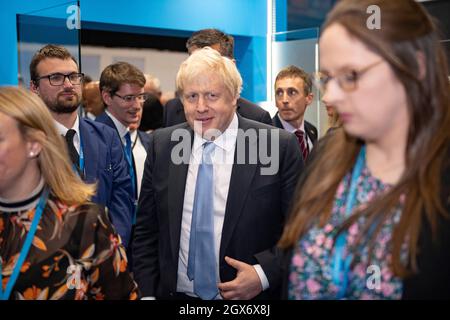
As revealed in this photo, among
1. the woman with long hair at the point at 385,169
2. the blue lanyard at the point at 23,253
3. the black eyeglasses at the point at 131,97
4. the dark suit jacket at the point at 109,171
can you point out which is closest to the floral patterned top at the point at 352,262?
the woman with long hair at the point at 385,169

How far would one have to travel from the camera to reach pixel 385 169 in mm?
1377

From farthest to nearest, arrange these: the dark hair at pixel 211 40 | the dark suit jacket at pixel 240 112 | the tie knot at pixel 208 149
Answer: the dark hair at pixel 211 40, the dark suit jacket at pixel 240 112, the tie knot at pixel 208 149

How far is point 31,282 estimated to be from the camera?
1.61 m

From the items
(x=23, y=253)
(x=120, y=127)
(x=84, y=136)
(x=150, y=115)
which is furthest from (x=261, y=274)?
(x=150, y=115)

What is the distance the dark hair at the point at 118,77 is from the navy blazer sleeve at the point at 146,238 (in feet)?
6.22

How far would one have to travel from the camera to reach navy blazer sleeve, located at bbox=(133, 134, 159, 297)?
2404 millimetres

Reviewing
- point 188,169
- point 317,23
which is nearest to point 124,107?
point 188,169

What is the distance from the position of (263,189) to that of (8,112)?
3.37 ft

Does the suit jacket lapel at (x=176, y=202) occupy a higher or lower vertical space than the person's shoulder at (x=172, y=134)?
lower

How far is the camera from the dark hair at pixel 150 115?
5250 mm

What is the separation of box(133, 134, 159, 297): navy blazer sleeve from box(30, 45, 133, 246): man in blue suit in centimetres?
65

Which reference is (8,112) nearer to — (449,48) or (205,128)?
(205,128)

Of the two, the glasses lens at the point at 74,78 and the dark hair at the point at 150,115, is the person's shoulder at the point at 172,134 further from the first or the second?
the dark hair at the point at 150,115

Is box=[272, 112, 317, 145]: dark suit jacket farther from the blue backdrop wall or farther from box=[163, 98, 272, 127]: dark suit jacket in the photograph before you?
the blue backdrop wall
